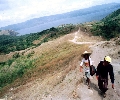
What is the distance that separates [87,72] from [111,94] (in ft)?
6.01

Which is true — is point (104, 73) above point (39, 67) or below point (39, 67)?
above

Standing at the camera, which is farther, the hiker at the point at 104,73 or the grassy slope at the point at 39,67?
the grassy slope at the point at 39,67

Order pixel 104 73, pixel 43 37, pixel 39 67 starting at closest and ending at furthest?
pixel 104 73 → pixel 39 67 → pixel 43 37

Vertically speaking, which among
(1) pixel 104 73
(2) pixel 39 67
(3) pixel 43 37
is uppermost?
(1) pixel 104 73

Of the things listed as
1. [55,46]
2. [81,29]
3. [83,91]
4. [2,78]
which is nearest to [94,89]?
[83,91]

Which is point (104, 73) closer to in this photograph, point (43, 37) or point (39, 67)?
point (39, 67)

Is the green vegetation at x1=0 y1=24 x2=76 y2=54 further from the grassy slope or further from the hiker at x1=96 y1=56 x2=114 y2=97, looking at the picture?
the hiker at x1=96 y1=56 x2=114 y2=97

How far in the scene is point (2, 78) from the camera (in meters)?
36.2

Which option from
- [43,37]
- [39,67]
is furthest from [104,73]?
[43,37]

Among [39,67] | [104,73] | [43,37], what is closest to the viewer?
[104,73]

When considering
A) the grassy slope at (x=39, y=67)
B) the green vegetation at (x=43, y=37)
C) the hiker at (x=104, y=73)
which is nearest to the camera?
the hiker at (x=104, y=73)

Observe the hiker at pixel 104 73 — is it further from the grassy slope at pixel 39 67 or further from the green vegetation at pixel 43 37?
the green vegetation at pixel 43 37

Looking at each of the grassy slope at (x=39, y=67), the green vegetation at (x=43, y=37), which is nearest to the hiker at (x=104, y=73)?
the grassy slope at (x=39, y=67)

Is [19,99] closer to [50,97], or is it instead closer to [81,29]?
[50,97]
